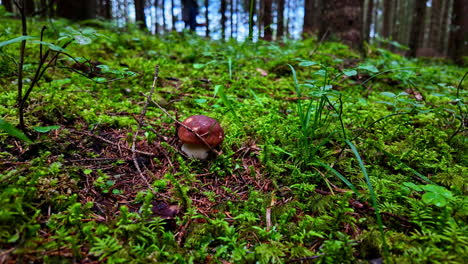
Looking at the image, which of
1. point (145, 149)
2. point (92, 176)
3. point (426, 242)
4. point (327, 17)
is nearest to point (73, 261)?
point (92, 176)

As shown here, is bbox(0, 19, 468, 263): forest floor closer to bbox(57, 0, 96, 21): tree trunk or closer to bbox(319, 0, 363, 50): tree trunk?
bbox(319, 0, 363, 50): tree trunk

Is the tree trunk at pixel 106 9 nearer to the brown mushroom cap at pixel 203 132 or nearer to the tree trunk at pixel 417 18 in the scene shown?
the brown mushroom cap at pixel 203 132

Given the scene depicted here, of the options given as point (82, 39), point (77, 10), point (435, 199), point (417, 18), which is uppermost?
point (417, 18)

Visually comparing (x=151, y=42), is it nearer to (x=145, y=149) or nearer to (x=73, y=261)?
(x=145, y=149)

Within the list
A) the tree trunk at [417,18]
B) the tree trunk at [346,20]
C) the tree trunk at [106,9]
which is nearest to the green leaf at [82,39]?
the tree trunk at [346,20]

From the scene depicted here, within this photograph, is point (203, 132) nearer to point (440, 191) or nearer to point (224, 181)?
point (224, 181)

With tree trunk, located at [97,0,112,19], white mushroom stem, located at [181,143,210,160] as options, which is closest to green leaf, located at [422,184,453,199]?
white mushroom stem, located at [181,143,210,160]

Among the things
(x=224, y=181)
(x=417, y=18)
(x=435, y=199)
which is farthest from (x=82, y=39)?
(x=417, y=18)
